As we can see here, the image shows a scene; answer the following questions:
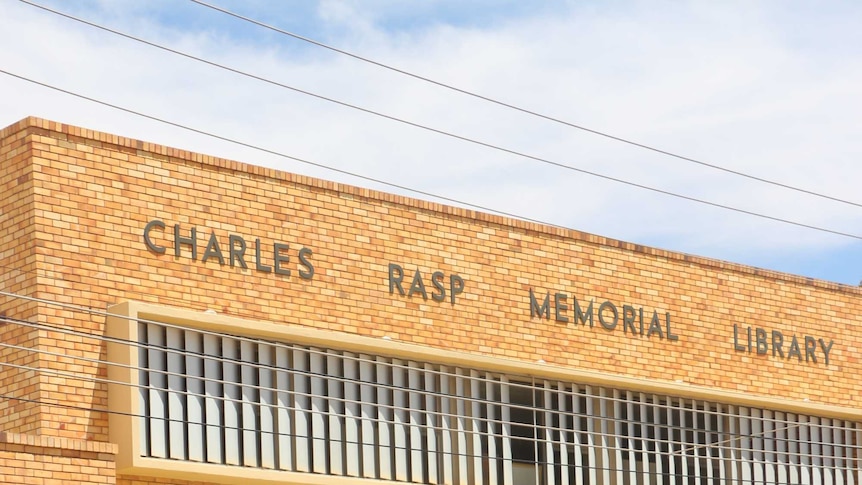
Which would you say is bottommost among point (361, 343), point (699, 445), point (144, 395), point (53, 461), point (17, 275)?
point (53, 461)

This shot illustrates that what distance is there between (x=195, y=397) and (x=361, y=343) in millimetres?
2552

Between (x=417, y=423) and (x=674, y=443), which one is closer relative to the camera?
(x=417, y=423)

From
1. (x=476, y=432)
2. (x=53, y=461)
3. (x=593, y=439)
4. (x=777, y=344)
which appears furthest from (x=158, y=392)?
(x=777, y=344)

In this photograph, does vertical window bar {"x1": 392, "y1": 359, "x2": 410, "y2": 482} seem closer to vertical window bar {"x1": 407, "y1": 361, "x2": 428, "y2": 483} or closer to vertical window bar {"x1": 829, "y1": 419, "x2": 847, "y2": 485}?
vertical window bar {"x1": 407, "y1": 361, "x2": 428, "y2": 483}

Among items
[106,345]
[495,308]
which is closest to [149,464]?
[106,345]

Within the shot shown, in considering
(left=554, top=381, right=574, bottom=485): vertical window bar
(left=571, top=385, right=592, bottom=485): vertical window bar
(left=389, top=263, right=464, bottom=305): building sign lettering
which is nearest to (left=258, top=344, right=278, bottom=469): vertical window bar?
(left=389, top=263, right=464, bottom=305): building sign lettering

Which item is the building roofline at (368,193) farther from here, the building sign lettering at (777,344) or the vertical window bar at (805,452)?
the vertical window bar at (805,452)

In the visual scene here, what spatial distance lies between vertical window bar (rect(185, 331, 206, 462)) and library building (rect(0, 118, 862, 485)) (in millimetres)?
26

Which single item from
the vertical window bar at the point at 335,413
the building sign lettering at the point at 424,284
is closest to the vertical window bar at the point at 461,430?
the building sign lettering at the point at 424,284

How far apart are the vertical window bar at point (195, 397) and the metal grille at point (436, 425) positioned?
17mm

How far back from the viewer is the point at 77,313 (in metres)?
18.8

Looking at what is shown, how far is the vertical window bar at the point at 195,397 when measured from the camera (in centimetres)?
1933

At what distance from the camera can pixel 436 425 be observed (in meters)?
21.9

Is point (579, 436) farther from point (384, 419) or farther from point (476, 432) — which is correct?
point (384, 419)
